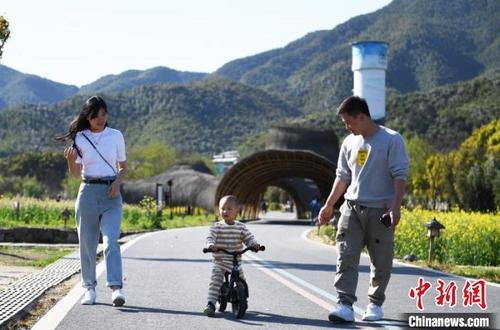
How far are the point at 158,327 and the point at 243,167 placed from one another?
48906mm

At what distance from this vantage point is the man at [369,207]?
298 inches

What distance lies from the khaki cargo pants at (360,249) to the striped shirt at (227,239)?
38.3 inches

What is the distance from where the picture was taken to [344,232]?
7742 mm

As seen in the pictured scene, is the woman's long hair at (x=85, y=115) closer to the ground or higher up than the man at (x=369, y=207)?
higher up

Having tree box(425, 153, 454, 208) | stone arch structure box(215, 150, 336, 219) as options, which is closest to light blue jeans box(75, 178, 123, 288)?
stone arch structure box(215, 150, 336, 219)

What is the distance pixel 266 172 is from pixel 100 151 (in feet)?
179

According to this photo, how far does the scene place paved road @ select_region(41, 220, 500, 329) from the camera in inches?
298

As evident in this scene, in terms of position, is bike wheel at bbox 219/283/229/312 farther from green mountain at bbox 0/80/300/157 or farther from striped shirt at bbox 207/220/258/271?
green mountain at bbox 0/80/300/157

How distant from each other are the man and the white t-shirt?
2405 mm

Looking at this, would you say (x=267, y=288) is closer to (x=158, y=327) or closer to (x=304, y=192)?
(x=158, y=327)

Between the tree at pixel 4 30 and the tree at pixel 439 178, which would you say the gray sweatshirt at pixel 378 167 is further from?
the tree at pixel 439 178

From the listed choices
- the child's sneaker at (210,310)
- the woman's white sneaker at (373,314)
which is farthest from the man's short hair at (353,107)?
the child's sneaker at (210,310)

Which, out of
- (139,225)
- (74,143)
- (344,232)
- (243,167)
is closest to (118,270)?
(74,143)

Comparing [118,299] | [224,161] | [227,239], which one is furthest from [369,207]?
[224,161]
